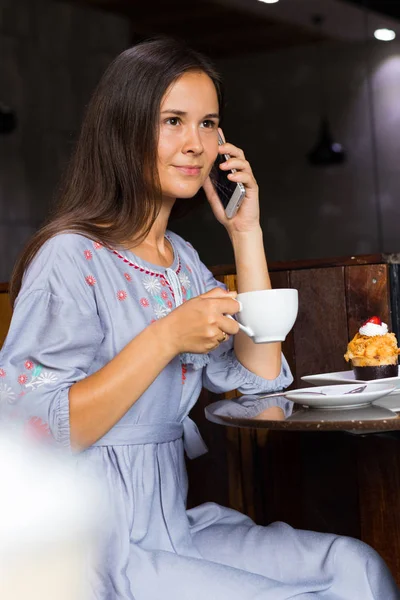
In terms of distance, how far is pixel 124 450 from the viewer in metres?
1.34

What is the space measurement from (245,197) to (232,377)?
31 cm

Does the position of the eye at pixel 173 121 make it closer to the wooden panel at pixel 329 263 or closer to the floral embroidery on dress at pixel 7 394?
the floral embroidery on dress at pixel 7 394

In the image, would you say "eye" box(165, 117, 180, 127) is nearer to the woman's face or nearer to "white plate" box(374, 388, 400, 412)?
the woman's face

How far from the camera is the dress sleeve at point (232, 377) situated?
1546 millimetres

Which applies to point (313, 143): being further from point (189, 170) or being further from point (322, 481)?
point (189, 170)

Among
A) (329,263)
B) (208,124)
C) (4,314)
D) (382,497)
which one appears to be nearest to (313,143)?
(4,314)

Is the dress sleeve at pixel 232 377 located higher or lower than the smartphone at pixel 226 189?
lower

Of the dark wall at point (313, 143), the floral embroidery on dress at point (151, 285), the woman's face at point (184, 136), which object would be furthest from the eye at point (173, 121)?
→ the dark wall at point (313, 143)

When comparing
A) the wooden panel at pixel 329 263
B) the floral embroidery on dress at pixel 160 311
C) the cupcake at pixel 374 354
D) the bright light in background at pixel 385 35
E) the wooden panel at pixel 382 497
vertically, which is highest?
the bright light in background at pixel 385 35

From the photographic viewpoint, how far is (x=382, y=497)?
1.94m

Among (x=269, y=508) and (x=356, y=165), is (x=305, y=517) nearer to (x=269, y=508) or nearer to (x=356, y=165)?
(x=269, y=508)

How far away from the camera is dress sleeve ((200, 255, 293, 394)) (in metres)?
1.55

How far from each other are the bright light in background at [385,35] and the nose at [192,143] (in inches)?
152

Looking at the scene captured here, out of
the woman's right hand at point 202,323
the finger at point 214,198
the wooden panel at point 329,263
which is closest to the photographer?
the woman's right hand at point 202,323
